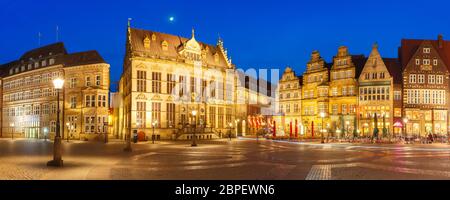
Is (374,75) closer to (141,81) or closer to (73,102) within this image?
(141,81)

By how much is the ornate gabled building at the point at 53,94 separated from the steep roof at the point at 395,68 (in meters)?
46.3

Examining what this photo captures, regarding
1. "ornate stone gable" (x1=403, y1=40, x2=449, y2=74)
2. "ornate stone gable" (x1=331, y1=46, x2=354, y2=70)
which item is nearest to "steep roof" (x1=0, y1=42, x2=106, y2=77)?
"ornate stone gable" (x1=331, y1=46, x2=354, y2=70)

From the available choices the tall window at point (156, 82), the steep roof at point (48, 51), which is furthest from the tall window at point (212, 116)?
the steep roof at point (48, 51)

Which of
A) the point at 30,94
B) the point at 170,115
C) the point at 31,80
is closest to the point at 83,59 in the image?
the point at 31,80

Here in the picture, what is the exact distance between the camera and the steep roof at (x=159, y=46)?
62.0 m

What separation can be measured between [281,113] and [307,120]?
6731mm

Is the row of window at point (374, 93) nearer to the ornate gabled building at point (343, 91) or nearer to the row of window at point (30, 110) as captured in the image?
the ornate gabled building at point (343, 91)

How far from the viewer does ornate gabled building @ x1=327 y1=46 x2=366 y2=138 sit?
68.4m

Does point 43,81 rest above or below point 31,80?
below

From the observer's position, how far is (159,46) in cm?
6488

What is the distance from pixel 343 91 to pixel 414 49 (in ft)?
43.9

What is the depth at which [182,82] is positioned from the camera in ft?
213

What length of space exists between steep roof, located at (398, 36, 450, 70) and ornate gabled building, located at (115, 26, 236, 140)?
29.4m

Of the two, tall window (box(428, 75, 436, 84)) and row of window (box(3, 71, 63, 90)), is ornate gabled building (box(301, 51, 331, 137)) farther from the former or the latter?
row of window (box(3, 71, 63, 90))
